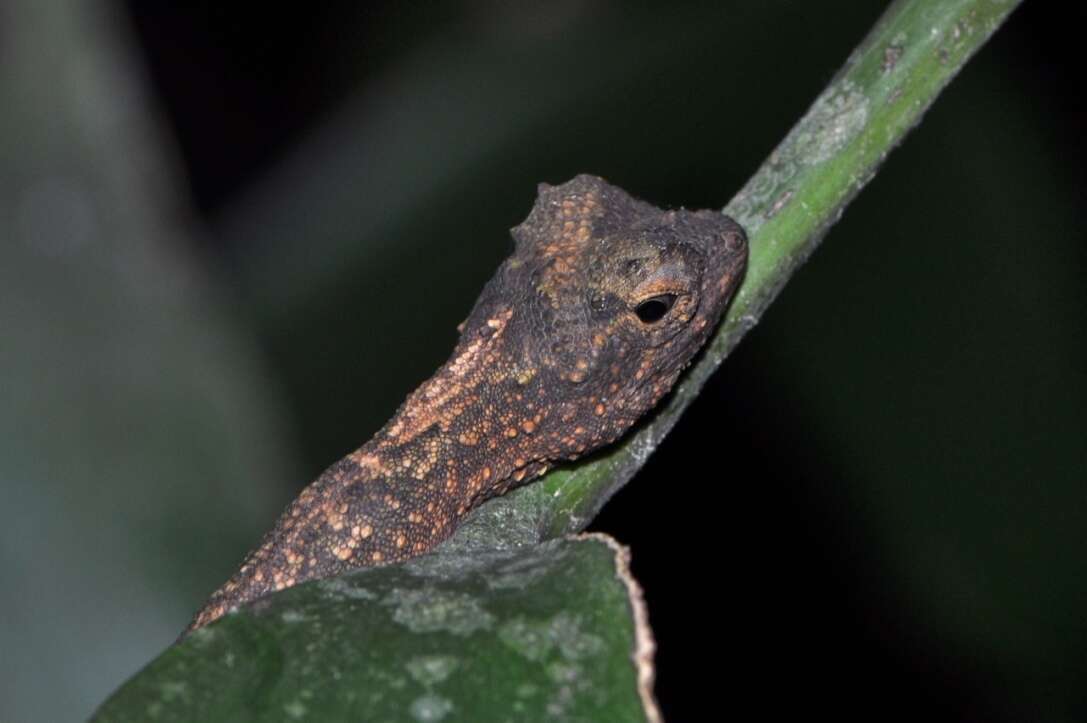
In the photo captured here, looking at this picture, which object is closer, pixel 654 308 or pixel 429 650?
pixel 429 650

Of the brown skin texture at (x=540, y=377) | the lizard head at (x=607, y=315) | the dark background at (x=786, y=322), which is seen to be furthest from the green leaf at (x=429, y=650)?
the dark background at (x=786, y=322)

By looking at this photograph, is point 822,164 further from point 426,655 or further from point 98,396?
point 98,396

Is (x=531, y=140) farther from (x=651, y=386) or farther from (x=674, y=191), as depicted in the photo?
(x=651, y=386)

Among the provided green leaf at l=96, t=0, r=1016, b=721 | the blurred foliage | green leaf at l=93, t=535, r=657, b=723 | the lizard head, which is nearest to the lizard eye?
the lizard head

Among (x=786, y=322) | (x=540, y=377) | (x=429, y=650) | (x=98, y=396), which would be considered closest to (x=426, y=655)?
(x=429, y=650)

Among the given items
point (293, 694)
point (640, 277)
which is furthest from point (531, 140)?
point (293, 694)

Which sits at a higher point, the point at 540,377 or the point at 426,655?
the point at 540,377

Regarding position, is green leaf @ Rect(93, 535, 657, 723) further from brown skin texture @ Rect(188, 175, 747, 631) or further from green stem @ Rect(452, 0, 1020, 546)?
brown skin texture @ Rect(188, 175, 747, 631)

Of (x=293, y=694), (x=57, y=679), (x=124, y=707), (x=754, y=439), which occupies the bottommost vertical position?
(x=57, y=679)

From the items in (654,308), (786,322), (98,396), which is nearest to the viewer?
(654,308)
